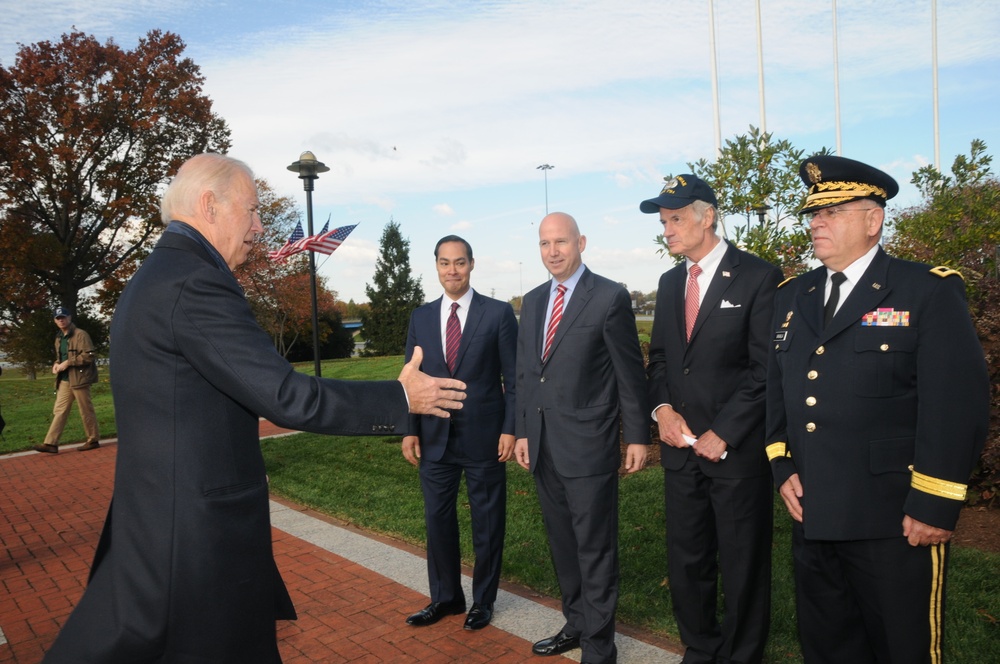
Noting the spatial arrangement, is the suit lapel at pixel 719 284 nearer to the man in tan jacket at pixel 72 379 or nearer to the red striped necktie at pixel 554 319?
the red striped necktie at pixel 554 319

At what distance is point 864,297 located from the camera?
2838 mm

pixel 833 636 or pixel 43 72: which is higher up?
pixel 43 72

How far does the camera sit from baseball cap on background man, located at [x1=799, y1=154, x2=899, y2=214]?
288 cm

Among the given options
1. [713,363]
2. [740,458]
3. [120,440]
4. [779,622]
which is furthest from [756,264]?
[120,440]

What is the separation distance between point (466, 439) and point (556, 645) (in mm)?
1281

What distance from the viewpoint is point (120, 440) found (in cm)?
227

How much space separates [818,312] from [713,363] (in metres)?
0.69

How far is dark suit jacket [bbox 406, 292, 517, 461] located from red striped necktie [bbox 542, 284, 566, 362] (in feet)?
1.68

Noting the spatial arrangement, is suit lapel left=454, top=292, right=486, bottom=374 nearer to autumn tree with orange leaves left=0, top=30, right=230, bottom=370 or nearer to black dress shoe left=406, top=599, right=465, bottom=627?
black dress shoe left=406, top=599, right=465, bottom=627

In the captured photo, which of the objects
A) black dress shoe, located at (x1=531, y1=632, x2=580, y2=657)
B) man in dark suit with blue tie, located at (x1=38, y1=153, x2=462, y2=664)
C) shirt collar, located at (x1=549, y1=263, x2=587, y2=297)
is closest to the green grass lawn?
black dress shoe, located at (x1=531, y1=632, x2=580, y2=657)

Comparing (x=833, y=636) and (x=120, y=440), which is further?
(x=833, y=636)

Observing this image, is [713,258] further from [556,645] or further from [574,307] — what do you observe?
[556,645]

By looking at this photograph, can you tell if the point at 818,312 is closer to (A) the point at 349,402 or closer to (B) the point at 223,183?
(A) the point at 349,402

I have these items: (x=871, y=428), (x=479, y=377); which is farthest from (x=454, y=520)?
(x=871, y=428)
